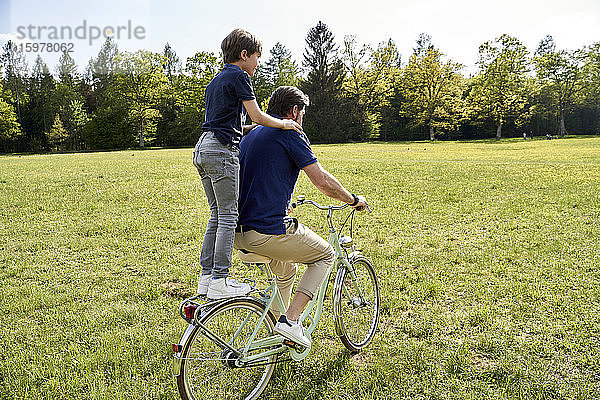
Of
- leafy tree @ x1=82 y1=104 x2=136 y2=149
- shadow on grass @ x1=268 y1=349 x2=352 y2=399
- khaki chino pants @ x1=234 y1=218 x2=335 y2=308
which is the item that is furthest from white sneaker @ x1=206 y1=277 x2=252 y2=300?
leafy tree @ x1=82 y1=104 x2=136 y2=149

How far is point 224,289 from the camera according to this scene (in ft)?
10.4

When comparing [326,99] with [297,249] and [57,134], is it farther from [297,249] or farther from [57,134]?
[297,249]

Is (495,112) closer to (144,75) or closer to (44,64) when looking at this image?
(144,75)

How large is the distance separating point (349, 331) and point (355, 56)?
5879 cm

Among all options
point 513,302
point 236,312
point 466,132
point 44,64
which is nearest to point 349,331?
point 236,312

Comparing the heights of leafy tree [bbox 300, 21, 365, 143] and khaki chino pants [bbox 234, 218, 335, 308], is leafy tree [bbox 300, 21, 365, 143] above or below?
above

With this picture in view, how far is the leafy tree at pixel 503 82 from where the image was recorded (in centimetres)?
5281

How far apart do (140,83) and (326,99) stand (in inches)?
875

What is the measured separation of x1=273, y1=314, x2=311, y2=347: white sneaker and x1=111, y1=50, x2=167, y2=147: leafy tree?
5180 centimetres

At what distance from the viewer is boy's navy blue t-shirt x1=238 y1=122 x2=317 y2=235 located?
2996 mm

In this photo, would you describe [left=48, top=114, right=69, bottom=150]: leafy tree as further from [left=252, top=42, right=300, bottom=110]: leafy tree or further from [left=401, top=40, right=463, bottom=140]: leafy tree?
[left=401, top=40, right=463, bottom=140]: leafy tree

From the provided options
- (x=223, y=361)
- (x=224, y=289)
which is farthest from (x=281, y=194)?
(x=223, y=361)

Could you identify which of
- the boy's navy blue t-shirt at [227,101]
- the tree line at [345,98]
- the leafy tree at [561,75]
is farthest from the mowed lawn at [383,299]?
the leafy tree at [561,75]

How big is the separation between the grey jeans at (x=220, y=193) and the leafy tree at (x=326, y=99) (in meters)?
51.7
